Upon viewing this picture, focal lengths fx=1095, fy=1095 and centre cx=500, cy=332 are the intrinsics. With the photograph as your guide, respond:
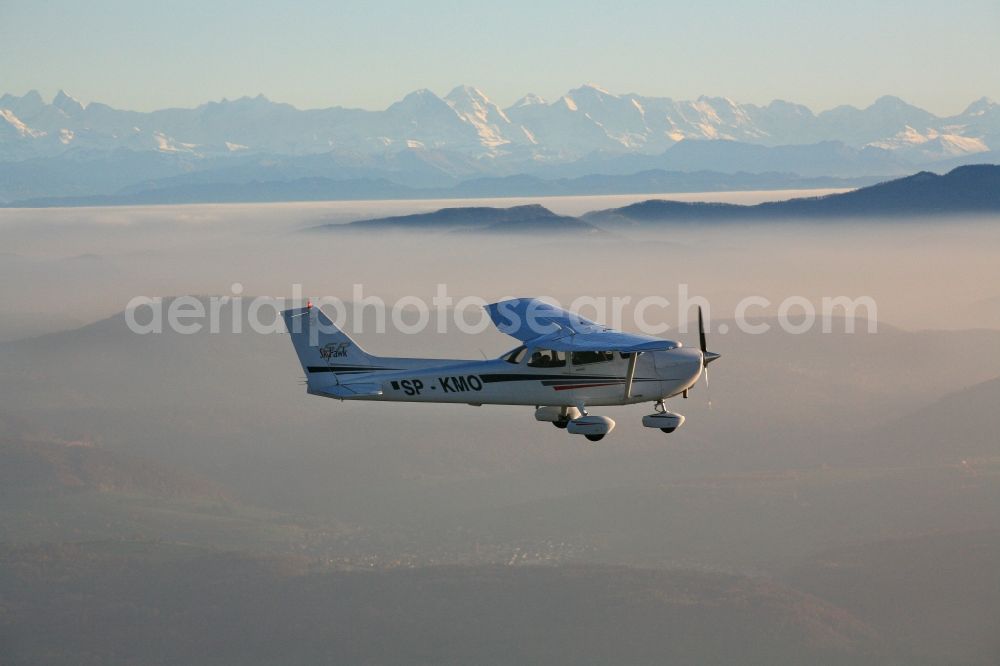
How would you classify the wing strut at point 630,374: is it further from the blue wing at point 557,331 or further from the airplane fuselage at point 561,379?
the blue wing at point 557,331

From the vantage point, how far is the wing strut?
146 ft

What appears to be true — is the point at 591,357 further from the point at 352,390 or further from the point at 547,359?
the point at 352,390

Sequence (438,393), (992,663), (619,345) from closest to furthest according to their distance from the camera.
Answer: (619,345), (438,393), (992,663)

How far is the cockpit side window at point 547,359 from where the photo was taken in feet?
148

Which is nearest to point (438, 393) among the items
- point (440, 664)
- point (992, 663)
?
point (440, 664)

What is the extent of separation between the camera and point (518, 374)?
45.5 meters

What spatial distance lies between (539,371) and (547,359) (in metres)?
0.62

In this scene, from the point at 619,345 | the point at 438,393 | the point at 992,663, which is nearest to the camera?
the point at 619,345

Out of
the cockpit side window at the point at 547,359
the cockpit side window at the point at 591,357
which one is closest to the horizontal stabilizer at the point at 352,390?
the cockpit side window at the point at 547,359

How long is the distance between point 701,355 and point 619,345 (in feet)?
14.9

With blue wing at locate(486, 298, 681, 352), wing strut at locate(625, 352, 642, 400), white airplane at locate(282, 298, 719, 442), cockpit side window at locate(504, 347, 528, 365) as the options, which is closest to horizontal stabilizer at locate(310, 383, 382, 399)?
white airplane at locate(282, 298, 719, 442)

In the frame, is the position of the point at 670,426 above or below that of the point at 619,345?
below

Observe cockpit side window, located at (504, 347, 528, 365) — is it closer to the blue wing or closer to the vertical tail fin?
A: the blue wing

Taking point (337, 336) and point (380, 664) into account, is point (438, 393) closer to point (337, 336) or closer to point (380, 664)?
point (337, 336)
